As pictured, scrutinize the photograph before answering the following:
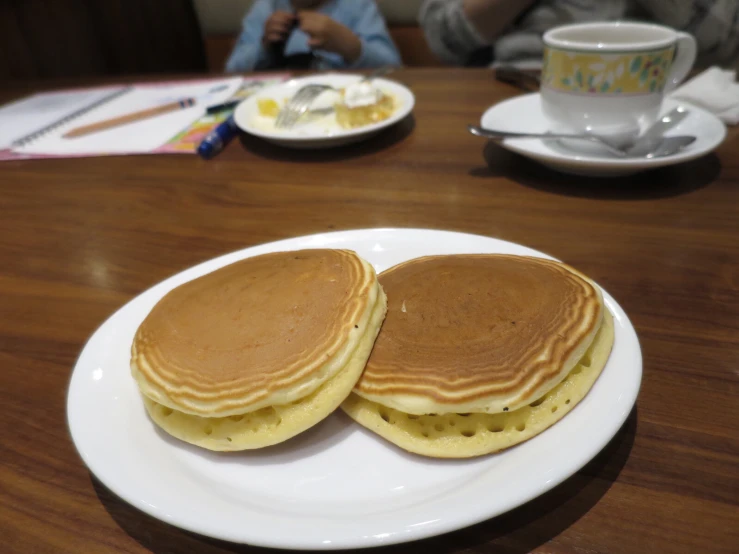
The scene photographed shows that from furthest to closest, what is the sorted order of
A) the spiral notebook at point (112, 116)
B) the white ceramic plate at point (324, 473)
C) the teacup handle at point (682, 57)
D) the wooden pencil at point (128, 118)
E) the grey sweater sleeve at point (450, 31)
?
the grey sweater sleeve at point (450, 31) < the wooden pencil at point (128, 118) < the spiral notebook at point (112, 116) < the teacup handle at point (682, 57) < the white ceramic plate at point (324, 473)

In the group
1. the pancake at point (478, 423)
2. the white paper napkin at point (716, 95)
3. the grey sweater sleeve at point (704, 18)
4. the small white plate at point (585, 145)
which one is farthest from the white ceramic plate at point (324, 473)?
the grey sweater sleeve at point (704, 18)

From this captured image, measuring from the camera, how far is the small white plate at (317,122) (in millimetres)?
1244

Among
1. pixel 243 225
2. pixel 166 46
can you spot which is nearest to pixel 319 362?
pixel 243 225

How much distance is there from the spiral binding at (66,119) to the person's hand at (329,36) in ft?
2.48

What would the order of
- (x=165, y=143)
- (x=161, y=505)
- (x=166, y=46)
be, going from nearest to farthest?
(x=161, y=505) < (x=165, y=143) < (x=166, y=46)

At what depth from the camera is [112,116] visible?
1.63 metres

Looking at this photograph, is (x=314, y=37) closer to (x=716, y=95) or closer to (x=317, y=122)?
(x=317, y=122)

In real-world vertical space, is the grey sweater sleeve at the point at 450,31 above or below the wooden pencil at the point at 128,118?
above

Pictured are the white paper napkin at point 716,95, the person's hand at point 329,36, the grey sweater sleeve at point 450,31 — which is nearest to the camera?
the white paper napkin at point 716,95

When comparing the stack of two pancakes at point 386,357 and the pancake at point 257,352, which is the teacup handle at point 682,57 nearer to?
the stack of two pancakes at point 386,357

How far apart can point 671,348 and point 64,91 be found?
217 cm

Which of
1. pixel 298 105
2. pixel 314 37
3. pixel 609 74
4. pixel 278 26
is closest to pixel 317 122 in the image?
pixel 298 105

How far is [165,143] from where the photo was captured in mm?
1408

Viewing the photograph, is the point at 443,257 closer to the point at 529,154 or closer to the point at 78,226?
the point at 529,154
